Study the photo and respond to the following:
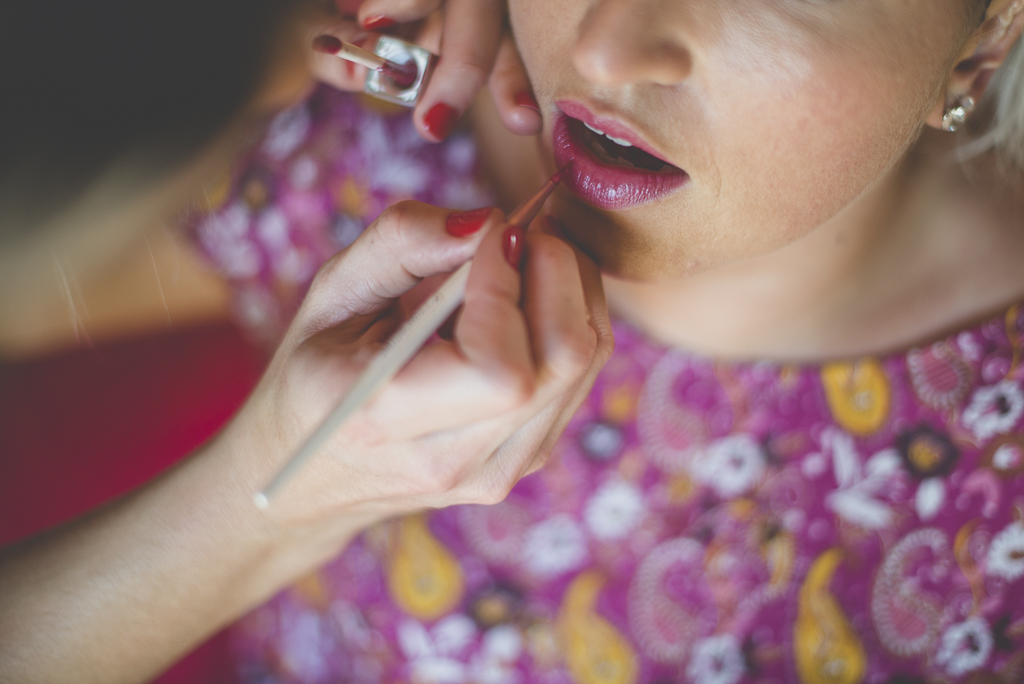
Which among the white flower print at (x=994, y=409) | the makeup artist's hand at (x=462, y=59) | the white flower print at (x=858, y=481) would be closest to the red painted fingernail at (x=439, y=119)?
the makeup artist's hand at (x=462, y=59)

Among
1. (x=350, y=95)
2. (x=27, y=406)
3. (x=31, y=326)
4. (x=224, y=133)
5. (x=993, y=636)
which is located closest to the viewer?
(x=224, y=133)

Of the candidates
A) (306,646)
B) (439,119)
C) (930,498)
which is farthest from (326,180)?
(930,498)

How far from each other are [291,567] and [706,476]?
1.86 ft

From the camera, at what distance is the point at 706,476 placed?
0.92 metres

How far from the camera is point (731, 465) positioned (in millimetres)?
913

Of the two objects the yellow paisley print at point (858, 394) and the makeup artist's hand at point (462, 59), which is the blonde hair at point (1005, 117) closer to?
the yellow paisley print at point (858, 394)

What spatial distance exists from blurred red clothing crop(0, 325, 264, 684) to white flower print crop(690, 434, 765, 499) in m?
0.95

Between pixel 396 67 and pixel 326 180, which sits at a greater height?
pixel 396 67

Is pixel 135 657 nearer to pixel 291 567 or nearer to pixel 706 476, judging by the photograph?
pixel 291 567

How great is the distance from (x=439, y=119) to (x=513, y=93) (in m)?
0.08

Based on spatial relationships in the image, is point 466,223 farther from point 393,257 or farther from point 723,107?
point 723,107

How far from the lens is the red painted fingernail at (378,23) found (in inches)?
27.6

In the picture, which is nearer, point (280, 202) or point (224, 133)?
point (224, 133)

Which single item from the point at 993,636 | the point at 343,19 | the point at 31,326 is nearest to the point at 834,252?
the point at 993,636
